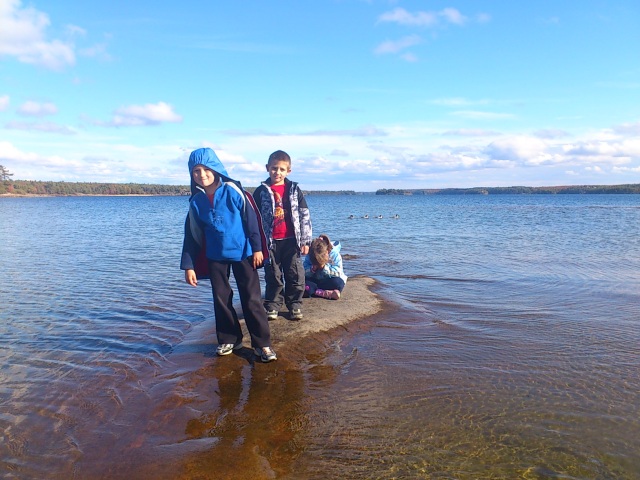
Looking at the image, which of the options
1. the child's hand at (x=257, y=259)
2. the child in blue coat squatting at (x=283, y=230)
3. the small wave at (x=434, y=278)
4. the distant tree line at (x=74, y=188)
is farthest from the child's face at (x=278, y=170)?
the distant tree line at (x=74, y=188)

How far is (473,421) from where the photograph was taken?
3.70m

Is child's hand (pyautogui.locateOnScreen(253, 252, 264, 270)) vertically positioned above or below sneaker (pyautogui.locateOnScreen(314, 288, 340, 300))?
above

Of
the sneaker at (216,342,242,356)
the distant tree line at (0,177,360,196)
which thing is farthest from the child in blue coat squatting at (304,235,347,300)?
the distant tree line at (0,177,360,196)

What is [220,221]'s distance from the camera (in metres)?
4.95

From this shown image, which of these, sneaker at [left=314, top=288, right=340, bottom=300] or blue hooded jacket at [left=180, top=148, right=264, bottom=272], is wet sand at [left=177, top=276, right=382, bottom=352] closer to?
sneaker at [left=314, top=288, right=340, bottom=300]

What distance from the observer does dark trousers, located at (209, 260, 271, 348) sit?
5.10 m

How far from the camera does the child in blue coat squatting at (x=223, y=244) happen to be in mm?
4953

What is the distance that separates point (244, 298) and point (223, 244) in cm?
67

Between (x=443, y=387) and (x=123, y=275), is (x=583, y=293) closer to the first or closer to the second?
(x=443, y=387)

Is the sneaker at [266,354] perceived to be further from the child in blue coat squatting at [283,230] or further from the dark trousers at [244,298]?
the child in blue coat squatting at [283,230]

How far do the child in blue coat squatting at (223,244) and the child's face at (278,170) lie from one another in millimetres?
841

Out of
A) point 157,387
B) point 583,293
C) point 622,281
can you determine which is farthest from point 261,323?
point 622,281

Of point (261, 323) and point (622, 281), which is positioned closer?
point (261, 323)

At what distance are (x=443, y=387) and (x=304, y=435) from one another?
1548mm
